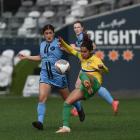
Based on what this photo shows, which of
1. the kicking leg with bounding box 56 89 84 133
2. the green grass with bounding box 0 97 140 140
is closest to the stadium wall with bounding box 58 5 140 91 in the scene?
the green grass with bounding box 0 97 140 140

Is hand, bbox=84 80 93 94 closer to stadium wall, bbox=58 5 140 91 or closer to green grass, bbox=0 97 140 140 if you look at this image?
green grass, bbox=0 97 140 140

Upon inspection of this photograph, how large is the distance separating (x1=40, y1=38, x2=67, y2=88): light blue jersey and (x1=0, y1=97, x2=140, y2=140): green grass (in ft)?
3.00

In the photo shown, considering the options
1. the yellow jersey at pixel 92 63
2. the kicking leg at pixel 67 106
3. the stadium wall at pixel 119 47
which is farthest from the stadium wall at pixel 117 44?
the kicking leg at pixel 67 106

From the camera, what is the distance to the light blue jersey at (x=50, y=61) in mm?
15727

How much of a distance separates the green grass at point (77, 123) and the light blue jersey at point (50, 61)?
0.91 m

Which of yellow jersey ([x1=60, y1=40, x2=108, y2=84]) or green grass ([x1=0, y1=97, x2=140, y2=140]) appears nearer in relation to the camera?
green grass ([x1=0, y1=97, x2=140, y2=140])

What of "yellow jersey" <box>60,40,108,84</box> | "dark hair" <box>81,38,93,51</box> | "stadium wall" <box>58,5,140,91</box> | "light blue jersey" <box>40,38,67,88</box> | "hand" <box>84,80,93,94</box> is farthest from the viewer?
"stadium wall" <box>58,5,140,91</box>

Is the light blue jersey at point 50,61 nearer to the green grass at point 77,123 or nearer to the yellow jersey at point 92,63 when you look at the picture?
the yellow jersey at point 92,63

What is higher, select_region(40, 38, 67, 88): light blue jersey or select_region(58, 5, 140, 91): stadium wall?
select_region(40, 38, 67, 88): light blue jersey

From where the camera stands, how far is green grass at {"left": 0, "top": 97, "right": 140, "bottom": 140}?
1420 cm

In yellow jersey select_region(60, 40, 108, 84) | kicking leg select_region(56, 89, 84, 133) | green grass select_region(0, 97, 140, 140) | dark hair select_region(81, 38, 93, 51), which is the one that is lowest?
green grass select_region(0, 97, 140, 140)

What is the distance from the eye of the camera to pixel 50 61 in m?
15.8

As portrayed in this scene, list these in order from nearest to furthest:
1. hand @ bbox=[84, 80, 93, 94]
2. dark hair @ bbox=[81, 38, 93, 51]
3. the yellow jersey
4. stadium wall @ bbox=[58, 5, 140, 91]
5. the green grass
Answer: the green grass → hand @ bbox=[84, 80, 93, 94] → dark hair @ bbox=[81, 38, 93, 51] → the yellow jersey → stadium wall @ bbox=[58, 5, 140, 91]

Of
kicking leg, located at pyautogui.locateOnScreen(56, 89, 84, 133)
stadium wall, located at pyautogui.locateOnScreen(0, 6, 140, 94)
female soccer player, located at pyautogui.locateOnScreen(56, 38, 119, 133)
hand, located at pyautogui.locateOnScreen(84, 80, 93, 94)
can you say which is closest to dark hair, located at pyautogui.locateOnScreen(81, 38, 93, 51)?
female soccer player, located at pyautogui.locateOnScreen(56, 38, 119, 133)
